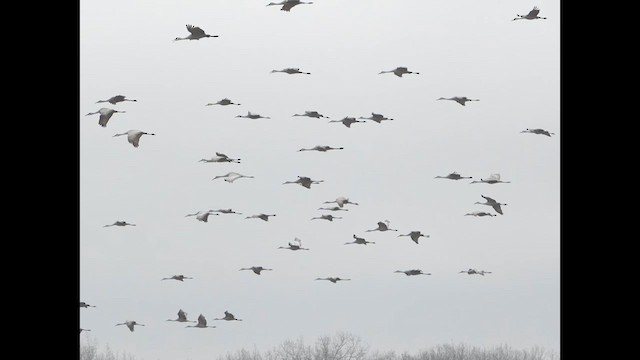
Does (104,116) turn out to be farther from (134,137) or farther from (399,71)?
(399,71)

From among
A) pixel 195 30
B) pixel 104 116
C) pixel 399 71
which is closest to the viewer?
pixel 104 116

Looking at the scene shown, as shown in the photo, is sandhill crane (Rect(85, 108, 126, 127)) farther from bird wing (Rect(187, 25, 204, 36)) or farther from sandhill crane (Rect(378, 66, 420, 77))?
sandhill crane (Rect(378, 66, 420, 77))

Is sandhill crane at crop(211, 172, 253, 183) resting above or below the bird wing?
below

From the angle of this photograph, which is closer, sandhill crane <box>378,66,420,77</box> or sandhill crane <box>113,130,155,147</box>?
sandhill crane <box>113,130,155,147</box>

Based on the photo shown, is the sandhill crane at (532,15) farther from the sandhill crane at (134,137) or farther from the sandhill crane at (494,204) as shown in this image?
the sandhill crane at (134,137)

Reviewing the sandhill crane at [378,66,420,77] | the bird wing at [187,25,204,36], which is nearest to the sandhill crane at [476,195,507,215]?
the sandhill crane at [378,66,420,77]

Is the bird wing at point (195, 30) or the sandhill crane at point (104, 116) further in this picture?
the bird wing at point (195, 30)

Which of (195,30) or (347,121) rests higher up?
(195,30)

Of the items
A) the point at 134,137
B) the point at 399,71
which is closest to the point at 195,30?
the point at 134,137

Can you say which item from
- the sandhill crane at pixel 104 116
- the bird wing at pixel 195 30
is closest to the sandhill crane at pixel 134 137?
the sandhill crane at pixel 104 116
